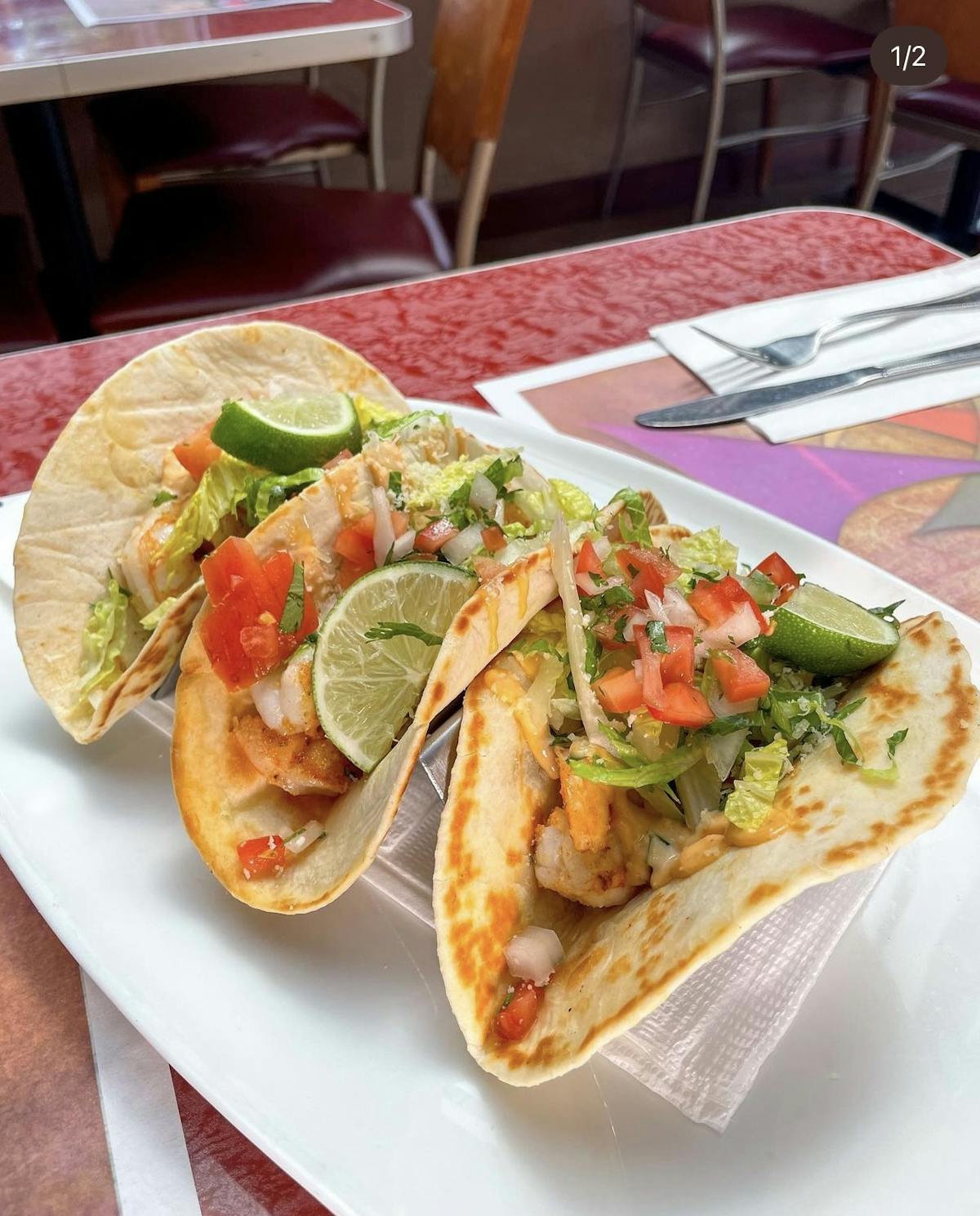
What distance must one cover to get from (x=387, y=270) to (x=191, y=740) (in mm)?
2783

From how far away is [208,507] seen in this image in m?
1.75

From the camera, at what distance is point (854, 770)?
1.17 metres

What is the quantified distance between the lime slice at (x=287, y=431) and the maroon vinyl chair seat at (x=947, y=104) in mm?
5112

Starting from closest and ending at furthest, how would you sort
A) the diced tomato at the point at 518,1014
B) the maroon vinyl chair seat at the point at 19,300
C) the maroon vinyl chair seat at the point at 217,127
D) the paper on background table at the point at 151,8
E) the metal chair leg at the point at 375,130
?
the diced tomato at the point at 518,1014 → the maroon vinyl chair seat at the point at 19,300 → the paper on background table at the point at 151,8 → the maroon vinyl chair seat at the point at 217,127 → the metal chair leg at the point at 375,130

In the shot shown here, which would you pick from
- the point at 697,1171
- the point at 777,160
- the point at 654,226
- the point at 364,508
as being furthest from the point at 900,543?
the point at 777,160

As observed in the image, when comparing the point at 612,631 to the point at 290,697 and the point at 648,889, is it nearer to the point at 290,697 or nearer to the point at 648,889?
the point at 648,889

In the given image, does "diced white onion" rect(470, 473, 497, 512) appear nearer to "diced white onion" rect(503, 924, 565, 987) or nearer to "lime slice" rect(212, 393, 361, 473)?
"lime slice" rect(212, 393, 361, 473)

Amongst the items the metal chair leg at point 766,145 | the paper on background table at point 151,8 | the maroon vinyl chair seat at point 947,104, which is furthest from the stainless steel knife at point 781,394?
the metal chair leg at point 766,145

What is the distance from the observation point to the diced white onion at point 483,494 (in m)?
1.64

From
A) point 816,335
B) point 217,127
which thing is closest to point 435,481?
point 816,335

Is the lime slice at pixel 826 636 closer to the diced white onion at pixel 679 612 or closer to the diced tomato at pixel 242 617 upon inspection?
the diced white onion at pixel 679 612

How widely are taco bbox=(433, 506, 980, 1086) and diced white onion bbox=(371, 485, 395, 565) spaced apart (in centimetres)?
31

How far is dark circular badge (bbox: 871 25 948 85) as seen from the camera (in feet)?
16.4

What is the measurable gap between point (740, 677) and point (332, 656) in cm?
58
